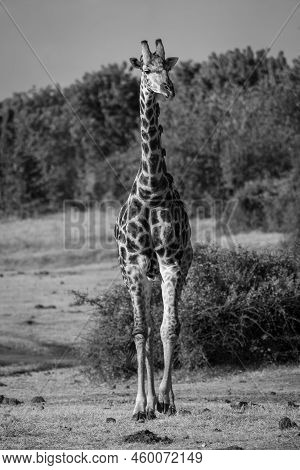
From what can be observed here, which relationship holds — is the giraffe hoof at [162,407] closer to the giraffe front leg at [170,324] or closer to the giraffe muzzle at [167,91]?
the giraffe front leg at [170,324]

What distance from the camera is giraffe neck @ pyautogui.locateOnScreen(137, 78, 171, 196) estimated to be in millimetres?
10805

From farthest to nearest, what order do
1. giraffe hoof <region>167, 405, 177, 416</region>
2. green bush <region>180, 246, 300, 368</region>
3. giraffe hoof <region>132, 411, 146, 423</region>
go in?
green bush <region>180, 246, 300, 368</region>, giraffe hoof <region>167, 405, 177, 416</region>, giraffe hoof <region>132, 411, 146, 423</region>

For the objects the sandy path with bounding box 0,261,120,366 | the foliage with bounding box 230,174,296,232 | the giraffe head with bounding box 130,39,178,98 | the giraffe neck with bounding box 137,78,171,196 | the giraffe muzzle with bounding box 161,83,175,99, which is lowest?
the sandy path with bounding box 0,261,120,366

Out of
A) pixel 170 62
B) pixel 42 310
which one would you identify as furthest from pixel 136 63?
pixel 42 310

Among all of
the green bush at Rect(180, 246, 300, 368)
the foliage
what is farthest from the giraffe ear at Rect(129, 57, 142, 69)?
the foliage

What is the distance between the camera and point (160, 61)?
10.5 m

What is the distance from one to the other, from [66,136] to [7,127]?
5409 mm

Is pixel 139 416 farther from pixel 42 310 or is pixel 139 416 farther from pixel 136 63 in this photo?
pixel 42 310

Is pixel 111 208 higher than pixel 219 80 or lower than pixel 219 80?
lower

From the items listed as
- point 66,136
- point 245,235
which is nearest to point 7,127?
point 66,136

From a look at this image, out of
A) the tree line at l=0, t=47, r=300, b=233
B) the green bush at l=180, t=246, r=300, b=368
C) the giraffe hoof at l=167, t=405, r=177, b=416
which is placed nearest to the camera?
the giraffe hoof at l=167, t=405, r=177, b=416

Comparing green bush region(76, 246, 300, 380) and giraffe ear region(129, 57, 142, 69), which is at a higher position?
giraffe ear region(129, 57, 142, 69)

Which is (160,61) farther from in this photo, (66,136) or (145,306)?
(66,136)

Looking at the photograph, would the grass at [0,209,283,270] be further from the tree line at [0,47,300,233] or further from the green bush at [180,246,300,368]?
the green bush at [180,246,300,368]
